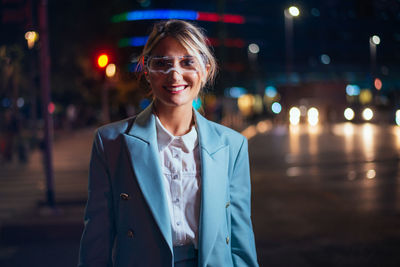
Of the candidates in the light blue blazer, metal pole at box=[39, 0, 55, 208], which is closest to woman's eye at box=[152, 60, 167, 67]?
the light blue blazer

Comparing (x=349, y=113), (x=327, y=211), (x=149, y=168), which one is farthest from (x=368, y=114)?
(x=149, y=168)

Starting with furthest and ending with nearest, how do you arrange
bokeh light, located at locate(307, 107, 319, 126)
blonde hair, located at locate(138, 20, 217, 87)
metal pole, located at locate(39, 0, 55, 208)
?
bokeh light, located at locate(307, 107, 319, 126) < metal pole, located at locate(39, 0, 55, 208) < blonde hair, located at locate(138, 20, 217, 87)

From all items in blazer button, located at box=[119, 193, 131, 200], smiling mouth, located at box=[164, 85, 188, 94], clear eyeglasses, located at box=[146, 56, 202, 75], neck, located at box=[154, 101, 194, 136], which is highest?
clear eyeglasses, located at box=[146, 56, 202, 75]

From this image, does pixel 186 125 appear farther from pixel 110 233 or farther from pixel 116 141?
pixel 110 233

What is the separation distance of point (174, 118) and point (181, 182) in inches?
11.9

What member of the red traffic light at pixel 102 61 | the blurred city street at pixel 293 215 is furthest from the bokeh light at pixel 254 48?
the red traffic light at pixel 102 61

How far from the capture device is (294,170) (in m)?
14.9

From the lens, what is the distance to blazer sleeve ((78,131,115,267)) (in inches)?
89.7

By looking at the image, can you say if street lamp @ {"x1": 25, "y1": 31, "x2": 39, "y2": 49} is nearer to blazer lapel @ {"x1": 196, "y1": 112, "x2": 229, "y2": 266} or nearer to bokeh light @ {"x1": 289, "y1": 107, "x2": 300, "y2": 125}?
blazer lapel @ {"x1": 196, "y1": 112, "x2": 229, "y2": 266}

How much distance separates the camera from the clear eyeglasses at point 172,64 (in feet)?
7.61

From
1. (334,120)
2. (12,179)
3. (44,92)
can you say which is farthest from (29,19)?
(334,120)

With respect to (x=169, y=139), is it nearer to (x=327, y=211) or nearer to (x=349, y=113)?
(x=327, y=211)

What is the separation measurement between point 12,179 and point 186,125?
526 inches

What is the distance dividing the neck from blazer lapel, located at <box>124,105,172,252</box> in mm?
86
